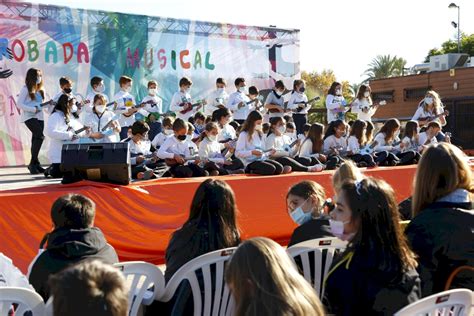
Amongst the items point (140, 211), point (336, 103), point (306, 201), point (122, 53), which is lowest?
point (140, 211)

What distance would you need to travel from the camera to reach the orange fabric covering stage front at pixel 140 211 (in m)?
5.86

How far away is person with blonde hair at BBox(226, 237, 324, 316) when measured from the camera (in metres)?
1.90

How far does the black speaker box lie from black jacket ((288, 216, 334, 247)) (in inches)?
121

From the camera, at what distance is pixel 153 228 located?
22.2ft

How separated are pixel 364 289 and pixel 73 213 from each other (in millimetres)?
1686

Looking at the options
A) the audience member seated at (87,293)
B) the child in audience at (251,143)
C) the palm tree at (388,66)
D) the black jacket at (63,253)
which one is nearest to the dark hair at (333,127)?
the child in audience at (251,143)

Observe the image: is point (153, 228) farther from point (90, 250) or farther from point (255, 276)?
point (255, 276)

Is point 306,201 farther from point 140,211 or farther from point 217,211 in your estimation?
point 140,211

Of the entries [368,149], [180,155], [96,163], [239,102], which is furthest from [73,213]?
[239,102]

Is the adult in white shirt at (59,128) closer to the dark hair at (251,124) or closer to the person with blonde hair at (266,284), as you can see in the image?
the dark hair at (251,124)

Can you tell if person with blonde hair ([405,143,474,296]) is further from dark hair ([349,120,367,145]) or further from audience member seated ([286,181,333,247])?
dark hair ([349,120,367,145])

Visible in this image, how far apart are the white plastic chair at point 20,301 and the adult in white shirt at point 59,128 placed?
213 inches

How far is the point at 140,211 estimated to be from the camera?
21.6 feet

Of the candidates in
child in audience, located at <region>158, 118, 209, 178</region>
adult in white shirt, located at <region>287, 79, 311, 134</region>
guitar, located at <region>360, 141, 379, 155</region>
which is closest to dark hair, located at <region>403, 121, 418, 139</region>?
guitar, located at <region>360, 141, 379, 155</region>
